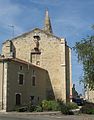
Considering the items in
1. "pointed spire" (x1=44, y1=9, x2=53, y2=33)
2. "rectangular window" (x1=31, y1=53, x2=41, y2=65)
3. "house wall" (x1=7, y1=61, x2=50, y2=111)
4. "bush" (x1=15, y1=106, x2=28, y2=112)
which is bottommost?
"bush" (x1=15, y1=106, x2=28, y2=112)

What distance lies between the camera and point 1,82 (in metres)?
53.0

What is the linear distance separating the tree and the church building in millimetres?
14239

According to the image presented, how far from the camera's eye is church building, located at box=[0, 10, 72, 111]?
5928 centimetres

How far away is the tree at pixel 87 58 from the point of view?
143 feet

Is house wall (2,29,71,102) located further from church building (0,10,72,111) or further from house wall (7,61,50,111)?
house wall (7,61,50,111)

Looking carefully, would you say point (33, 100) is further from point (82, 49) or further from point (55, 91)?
point (82, 49)

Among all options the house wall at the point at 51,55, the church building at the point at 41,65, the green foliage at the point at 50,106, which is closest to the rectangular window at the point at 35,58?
the church building at the point at 41,65

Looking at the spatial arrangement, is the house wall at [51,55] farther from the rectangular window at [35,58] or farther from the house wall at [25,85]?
the house wall at [25,85]

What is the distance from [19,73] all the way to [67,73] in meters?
14.8

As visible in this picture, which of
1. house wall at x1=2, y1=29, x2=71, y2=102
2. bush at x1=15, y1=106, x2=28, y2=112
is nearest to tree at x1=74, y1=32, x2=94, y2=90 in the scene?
bush at x1=15, y1=106, x2=28, y2=112

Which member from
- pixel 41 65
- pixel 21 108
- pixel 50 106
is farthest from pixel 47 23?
pixel 21 108

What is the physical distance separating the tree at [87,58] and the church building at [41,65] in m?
14.2

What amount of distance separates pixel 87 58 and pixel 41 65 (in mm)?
23138

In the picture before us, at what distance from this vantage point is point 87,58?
4462 centimetres
